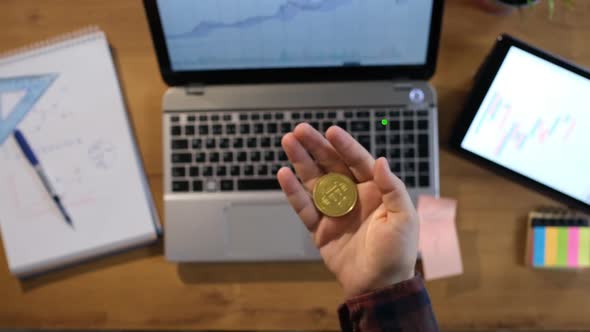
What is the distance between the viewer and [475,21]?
0.73 meters

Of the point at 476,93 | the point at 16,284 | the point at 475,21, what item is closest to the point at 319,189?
the point at 476,93

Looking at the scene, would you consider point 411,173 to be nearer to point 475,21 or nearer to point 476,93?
point 476,93

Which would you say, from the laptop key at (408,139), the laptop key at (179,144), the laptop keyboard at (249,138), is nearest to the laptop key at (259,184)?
the laptop keyboard at (249,138)

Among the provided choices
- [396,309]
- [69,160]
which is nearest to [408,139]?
[396,309]

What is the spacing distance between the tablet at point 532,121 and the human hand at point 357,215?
0.62ft

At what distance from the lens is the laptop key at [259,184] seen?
0.69m

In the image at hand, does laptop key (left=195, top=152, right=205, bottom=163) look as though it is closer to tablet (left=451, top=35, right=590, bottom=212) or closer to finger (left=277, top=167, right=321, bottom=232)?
finger (left=277, top=167, right=321, bottom=232)

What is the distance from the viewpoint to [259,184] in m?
0.69

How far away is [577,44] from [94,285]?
849 millimetres

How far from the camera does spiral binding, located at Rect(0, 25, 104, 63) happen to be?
0.73 meters

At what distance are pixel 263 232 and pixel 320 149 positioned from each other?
0.17m

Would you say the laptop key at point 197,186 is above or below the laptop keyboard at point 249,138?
below

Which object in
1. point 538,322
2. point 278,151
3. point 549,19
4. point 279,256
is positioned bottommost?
point 538,322

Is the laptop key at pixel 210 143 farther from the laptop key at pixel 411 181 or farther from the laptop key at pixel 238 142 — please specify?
the laptop key at pixel 411 181
